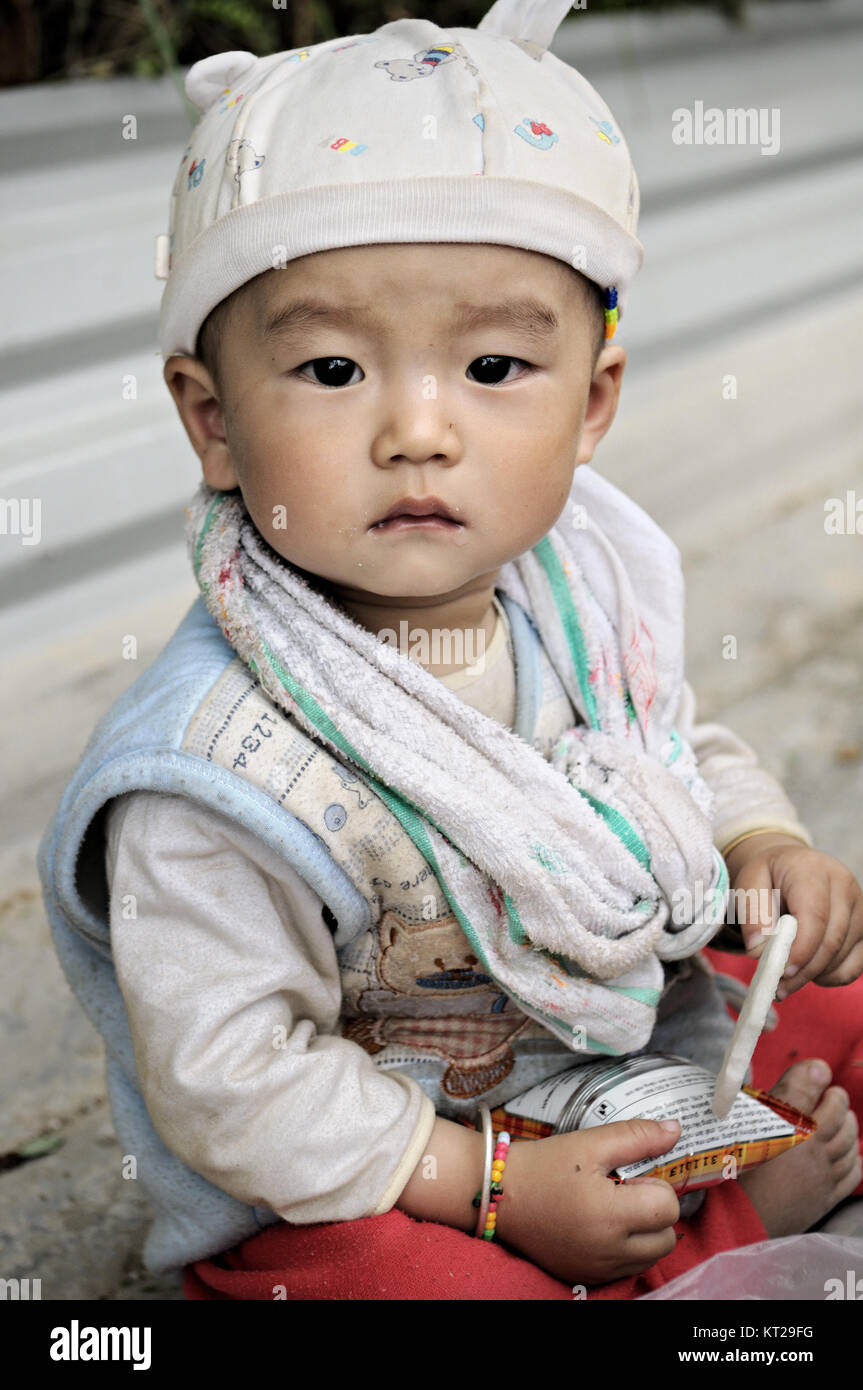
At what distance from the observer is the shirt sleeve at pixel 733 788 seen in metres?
1.55

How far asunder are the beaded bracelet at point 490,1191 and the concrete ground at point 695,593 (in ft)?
1.82

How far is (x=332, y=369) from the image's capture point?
1179mm

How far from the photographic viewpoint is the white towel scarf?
1.26 metres

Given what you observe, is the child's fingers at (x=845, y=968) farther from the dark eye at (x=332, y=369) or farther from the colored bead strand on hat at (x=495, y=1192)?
the dark eye at (x=332, y=369)

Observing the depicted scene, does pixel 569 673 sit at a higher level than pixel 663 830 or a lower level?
higher

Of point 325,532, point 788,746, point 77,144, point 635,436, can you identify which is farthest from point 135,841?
point 635,436

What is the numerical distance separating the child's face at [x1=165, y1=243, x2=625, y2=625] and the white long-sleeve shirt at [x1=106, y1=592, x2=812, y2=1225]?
286 millimetres

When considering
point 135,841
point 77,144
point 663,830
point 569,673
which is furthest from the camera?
point 77,144

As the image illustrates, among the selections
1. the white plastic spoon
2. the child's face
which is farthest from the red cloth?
the child's face

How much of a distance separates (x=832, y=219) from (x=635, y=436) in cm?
110

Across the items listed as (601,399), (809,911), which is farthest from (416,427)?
(809,911)

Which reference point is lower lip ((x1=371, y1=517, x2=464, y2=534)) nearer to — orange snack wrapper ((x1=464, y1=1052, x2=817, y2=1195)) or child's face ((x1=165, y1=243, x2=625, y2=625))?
child's face ((x1=165, y1=243, x2=625, y2=625))
